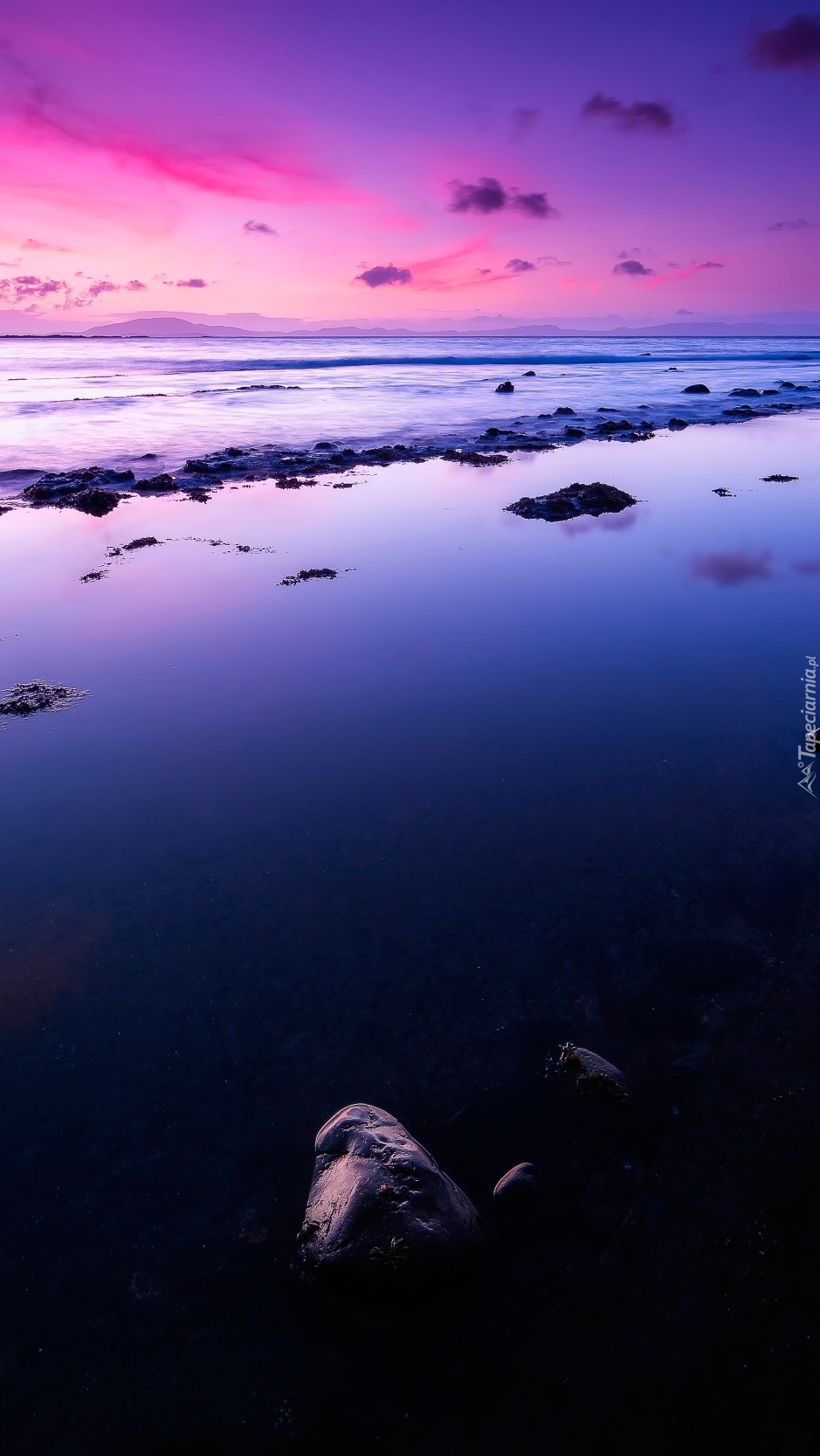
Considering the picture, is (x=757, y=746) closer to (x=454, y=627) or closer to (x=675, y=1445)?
(x=454, y=627)

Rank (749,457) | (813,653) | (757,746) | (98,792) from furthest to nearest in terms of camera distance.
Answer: (749,457) → (813,653) → (757,746) → (98,792)

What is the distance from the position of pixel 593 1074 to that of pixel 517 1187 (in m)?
0.87

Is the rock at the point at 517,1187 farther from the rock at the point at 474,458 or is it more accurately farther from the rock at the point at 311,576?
the rock at the point at 474,458

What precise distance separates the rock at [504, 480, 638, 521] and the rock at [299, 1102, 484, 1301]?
15.8 meters

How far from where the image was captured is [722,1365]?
3.28m

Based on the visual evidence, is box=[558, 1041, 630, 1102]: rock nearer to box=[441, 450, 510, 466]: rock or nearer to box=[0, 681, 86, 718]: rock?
box=[0, 681, 86, 718]: rock

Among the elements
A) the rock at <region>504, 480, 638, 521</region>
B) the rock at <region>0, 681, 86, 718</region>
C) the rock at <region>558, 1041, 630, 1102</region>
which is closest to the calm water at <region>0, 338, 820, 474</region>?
the rock at <region>504, 480, 638, 521</region>

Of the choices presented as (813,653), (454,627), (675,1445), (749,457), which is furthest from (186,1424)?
(749,457)

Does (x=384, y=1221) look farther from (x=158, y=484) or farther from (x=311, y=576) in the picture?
(x=158, y=484)

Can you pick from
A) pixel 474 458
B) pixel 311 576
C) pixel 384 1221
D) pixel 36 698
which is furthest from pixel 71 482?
pixel 384 1221

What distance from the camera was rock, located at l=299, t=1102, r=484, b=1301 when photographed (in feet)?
11.5

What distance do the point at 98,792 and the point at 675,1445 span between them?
6.67 m

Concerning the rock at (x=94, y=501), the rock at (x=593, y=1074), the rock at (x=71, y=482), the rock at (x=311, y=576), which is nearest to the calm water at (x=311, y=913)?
the rock at (x=593, y=1074)

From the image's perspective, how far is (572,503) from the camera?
18.2m
